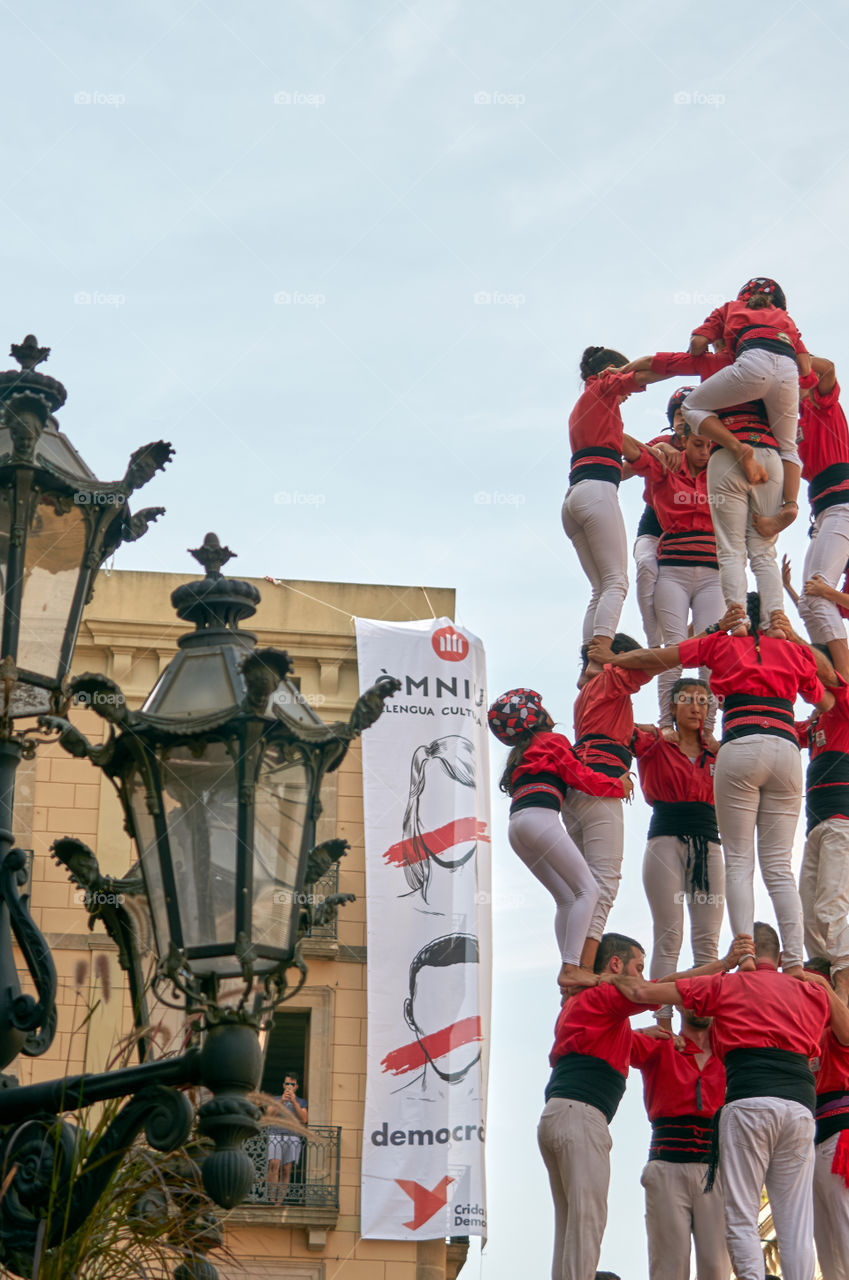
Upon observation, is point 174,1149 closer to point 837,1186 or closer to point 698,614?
point 837,1186

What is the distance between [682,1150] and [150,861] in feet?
23.8

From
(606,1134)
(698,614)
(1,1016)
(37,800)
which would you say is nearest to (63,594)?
(1,1016)

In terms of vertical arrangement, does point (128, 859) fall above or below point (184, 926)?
above

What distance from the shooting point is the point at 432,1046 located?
21.7m

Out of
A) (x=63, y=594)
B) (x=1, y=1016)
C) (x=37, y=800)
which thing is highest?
(x=37, y=800)

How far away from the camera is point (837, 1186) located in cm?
1214

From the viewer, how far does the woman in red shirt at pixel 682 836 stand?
1441 centimetres

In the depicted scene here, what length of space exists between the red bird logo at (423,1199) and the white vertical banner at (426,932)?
0.01m

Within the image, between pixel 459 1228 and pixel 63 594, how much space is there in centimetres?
1537

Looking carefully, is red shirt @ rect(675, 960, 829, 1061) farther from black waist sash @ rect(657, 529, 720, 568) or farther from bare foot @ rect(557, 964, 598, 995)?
black waist sash @ rect(657, 529, 720, 568)

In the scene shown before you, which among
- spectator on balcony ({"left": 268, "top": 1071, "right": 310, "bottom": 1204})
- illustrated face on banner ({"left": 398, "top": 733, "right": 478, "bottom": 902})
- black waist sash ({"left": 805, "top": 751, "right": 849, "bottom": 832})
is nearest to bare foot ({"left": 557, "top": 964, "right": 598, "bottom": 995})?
black waist sash ({"left": 805, "top": 751, "right": 849, "bottom": 832})

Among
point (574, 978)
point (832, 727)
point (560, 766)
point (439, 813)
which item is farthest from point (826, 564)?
point (439, 813)

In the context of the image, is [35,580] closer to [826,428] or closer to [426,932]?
[826,428]

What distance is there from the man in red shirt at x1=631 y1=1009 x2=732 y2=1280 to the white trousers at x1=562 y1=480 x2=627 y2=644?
358cm
